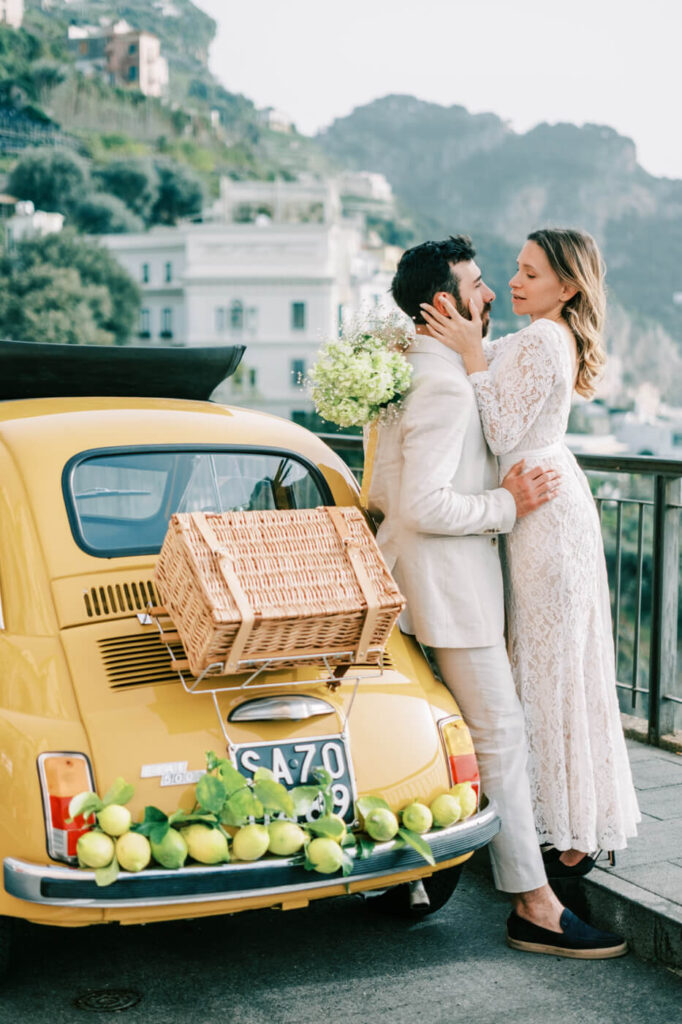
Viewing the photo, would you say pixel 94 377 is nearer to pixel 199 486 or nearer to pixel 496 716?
pixel 199 486

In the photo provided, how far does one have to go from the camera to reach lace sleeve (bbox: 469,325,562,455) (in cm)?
402

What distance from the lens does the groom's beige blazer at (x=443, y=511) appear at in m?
3.93

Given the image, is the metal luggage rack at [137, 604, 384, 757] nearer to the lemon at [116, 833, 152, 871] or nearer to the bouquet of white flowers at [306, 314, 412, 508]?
the lemon at [116, 833, 152, 871]

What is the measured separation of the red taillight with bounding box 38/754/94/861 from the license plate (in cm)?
45

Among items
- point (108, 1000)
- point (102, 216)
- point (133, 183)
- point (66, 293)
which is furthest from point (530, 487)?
point (133, 183)

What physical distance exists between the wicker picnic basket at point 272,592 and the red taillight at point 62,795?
1.38 ft

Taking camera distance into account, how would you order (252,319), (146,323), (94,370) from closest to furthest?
(94,370)
(252,319)
(146,323)

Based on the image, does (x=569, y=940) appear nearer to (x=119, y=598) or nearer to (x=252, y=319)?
(x=119, y=598)

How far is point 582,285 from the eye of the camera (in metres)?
4.22

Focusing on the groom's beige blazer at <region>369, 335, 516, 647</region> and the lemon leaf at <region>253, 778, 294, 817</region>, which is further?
the groom's beige blazer at <region>369, 335, 516, 647</region>

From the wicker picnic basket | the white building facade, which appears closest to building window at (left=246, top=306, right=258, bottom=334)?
the white building facade

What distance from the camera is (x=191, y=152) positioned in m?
174

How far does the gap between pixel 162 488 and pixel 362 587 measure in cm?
111

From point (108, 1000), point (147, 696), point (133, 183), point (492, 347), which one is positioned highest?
point (133, 183)
